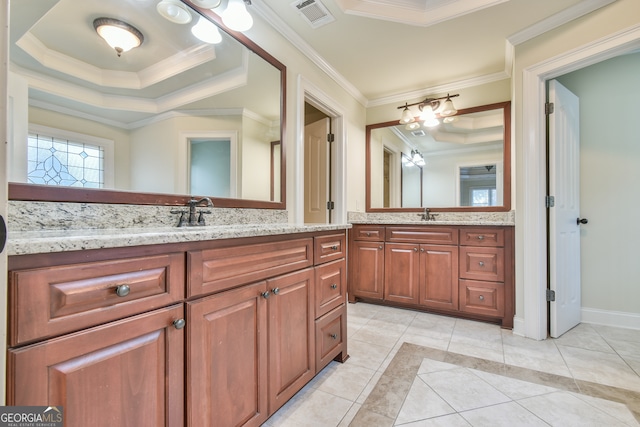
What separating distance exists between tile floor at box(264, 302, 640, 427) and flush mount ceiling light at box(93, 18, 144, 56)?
185cm

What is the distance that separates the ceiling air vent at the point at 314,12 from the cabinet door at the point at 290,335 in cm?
182

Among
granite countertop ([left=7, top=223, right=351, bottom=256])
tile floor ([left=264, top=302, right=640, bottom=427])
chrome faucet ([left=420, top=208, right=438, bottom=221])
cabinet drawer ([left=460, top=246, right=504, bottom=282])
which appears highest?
chrome faucet ([left=420, top=208, right=438, bottom=221])

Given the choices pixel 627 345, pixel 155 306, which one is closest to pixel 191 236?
pixel 155 306

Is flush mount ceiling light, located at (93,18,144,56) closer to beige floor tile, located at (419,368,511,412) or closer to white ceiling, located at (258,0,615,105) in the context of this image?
white ceiling, located at (258,0,615,105)

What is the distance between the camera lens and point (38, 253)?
586mm

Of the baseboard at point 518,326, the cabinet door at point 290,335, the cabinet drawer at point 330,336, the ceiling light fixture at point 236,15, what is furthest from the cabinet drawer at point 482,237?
the ceiling light fixture at point 236,15

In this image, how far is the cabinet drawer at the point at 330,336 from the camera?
5.05 feet

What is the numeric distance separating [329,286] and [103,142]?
1.31 m

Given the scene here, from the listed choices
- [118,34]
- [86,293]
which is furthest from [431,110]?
[86,293]

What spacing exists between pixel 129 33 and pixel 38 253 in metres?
1.16

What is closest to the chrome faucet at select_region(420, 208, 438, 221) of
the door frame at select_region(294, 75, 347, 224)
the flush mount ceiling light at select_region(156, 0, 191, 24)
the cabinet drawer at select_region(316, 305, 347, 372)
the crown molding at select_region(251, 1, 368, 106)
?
the door frame at select_region(294, 75, 347, 224)

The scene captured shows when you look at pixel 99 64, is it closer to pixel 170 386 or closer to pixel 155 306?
pixel 155 306

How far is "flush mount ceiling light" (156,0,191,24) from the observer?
4.47 ft

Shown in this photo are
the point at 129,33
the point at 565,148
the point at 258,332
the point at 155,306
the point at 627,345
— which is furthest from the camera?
the point at 565,148
